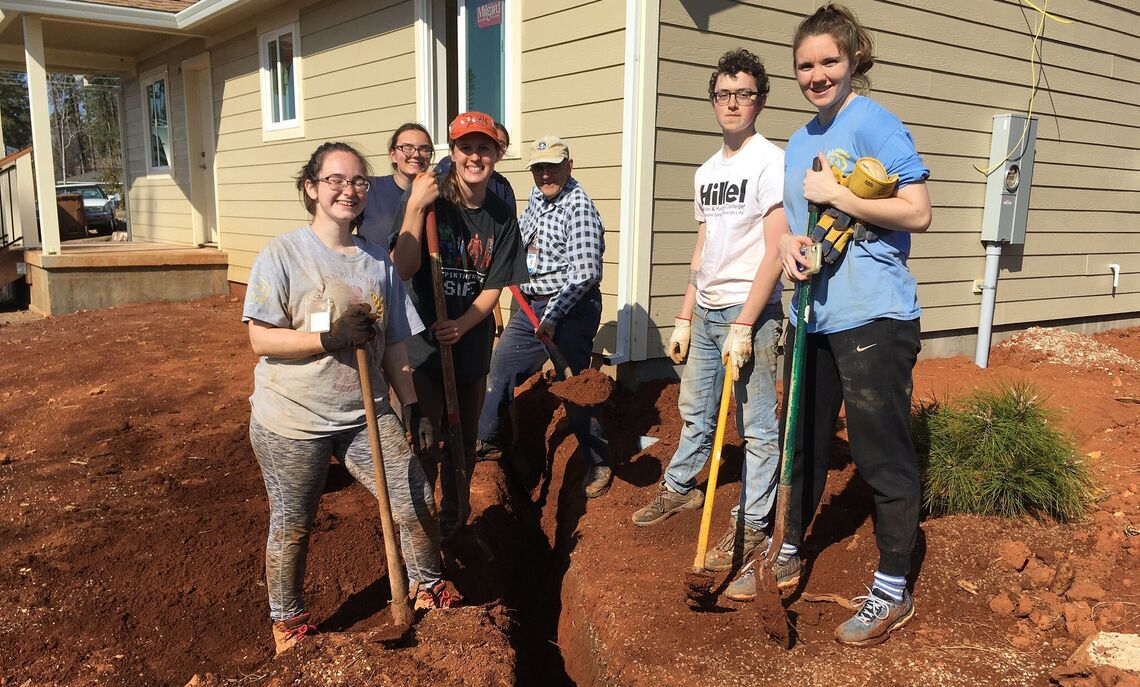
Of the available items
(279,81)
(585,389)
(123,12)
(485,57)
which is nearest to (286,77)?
(279,81)

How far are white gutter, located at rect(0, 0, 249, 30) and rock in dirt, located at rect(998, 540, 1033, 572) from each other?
386 inches

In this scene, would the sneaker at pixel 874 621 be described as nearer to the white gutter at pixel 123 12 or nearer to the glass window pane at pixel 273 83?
the glass window pane at pixel 273 83

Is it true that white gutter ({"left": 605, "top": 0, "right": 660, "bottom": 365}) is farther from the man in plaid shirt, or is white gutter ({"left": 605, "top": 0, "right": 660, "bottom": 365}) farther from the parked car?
the parked car

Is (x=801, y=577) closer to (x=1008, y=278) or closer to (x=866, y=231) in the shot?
(x=866, y=231)

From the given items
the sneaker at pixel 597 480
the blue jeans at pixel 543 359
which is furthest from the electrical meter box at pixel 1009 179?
the sneaker at pixel 597 480

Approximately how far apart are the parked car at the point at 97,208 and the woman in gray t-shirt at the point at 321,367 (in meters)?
22.7

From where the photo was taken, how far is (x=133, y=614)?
3.32 m

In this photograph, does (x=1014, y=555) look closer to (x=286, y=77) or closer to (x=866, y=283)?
(x=866, y=283)

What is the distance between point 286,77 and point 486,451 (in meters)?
6.97

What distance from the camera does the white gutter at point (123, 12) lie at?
983 cm

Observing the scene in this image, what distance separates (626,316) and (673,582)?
2.39 m

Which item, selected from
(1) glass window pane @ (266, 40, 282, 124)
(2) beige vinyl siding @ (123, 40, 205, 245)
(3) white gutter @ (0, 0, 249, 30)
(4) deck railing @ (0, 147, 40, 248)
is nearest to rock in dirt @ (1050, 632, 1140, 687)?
(1) glass window pane @ (266, 40, 282, 124)

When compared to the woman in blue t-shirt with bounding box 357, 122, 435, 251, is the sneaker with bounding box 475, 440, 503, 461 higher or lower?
lower

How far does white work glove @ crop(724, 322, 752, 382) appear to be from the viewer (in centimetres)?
305
